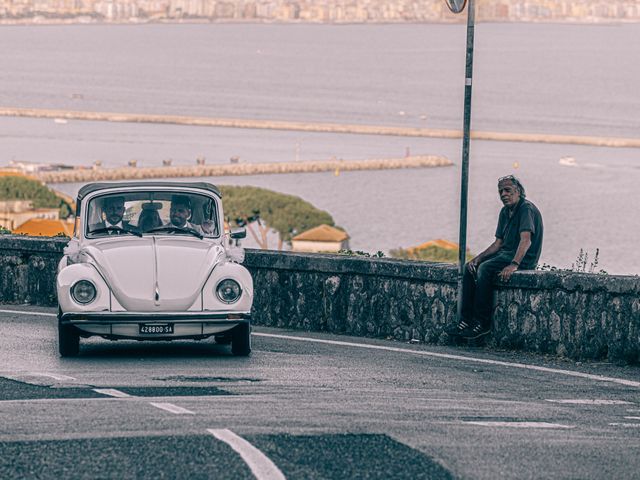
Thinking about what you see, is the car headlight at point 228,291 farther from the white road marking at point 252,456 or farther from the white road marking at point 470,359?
the white road marking at point 252,456

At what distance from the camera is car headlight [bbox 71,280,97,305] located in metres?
10.9

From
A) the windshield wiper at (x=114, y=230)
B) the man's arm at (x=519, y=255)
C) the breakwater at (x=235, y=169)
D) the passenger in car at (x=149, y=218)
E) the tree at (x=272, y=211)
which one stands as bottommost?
the tree at (x=272, y=211)

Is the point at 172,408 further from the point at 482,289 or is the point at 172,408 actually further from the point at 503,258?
the point at 503,258

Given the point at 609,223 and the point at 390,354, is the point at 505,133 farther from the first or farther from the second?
the point at 390,354

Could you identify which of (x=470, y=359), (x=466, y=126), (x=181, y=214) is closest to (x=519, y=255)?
(x=470, y=359)

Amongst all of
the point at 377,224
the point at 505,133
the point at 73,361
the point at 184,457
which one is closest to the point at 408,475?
the point at 184,457

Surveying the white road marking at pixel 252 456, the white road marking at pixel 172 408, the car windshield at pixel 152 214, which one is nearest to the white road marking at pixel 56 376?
the white road marking at pixel 172 408

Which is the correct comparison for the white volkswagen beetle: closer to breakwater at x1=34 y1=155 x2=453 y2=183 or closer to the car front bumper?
the car front bumper

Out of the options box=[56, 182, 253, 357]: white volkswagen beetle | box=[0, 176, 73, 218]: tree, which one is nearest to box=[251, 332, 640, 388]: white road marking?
box=[56, 182, 253, 357]: white volkswagen beetle

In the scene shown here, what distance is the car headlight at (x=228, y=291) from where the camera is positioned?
36.2 ft

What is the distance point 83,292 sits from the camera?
10.9 m

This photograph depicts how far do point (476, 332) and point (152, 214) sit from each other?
307cm

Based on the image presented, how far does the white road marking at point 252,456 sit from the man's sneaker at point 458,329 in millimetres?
4993

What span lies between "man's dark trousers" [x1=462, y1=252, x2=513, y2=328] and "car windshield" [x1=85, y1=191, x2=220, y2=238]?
2311mm
